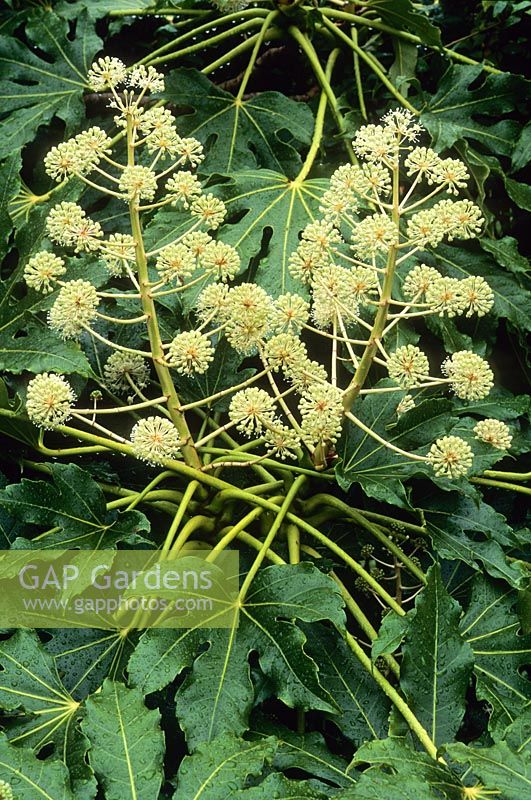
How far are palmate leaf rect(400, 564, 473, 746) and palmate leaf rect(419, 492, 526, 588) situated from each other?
146 mm

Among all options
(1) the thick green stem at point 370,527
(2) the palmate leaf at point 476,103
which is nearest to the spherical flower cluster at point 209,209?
(1) the thick green stem at point 370,527

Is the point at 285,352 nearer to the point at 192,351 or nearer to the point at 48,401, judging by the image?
the point at 192,351

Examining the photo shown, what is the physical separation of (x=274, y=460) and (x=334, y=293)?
30 cm

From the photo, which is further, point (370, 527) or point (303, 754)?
point (370, 527)

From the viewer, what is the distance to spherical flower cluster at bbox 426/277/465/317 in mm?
1115

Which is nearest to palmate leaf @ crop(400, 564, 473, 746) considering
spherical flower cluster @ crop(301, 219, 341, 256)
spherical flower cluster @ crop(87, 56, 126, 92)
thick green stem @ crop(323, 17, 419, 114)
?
spherical flower cluster @ crop(301, 219, 341, 256)

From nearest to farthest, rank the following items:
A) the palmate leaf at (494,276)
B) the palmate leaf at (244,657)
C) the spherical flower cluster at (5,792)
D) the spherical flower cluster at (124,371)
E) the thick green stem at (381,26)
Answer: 1. the spherical flower cluster at (5,792)
2. the palmate leaf at (244,657)
3. the spherical flower cluster at (124,371)
4. the palmate leaf at (494,276)
5. the thick green stem at (381,26)

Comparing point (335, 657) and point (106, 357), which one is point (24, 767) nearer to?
point (335, 657)

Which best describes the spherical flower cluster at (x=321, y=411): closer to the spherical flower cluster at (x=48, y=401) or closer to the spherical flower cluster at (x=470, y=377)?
the spherical flower cluster at (x=470, y=377)

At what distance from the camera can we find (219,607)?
1.16 m

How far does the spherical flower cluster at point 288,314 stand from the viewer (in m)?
1.16

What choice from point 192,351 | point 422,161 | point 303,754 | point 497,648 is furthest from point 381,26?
point 303,754

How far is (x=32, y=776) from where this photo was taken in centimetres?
95

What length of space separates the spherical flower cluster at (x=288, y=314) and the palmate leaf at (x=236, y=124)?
1.98ft
